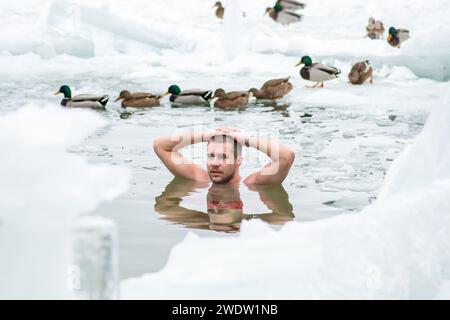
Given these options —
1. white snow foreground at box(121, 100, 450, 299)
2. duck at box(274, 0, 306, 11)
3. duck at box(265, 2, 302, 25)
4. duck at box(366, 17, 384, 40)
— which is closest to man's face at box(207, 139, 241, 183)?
white snow foreground at box(121, 100, 450, 299)

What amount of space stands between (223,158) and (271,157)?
454mm

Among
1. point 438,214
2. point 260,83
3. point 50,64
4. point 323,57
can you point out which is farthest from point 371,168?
point 50,64

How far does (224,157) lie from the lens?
720cm

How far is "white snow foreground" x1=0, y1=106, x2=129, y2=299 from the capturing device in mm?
Result: 2768

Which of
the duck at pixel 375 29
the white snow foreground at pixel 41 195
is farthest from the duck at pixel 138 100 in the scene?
the white snow foreground at pixel 41 195

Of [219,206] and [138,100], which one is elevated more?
[138,100]

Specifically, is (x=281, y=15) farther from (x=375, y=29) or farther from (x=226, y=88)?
(x=226, y=88)

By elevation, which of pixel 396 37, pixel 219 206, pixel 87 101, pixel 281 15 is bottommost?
pixel 219 206

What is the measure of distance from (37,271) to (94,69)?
19.3m

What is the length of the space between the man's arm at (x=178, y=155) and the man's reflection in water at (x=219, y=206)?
0.08 meters

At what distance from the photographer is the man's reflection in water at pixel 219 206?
21.8 feet

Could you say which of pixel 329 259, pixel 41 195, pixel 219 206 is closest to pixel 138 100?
pixel 219 206

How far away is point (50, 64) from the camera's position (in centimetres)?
2267

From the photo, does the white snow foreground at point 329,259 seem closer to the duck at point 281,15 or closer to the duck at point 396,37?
the duck at point 396,37
